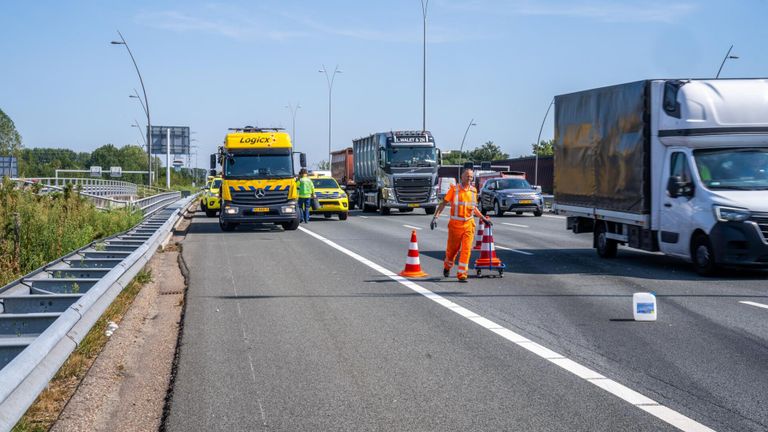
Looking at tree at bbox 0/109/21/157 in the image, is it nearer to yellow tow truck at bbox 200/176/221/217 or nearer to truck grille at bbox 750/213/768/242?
yellow tow truck at bbox 200/176/221/217

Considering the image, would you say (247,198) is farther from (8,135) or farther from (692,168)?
(8,135)

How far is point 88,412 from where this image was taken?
631cm

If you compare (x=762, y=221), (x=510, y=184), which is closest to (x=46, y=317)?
(x=762, y=221)

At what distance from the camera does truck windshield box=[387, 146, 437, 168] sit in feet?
131

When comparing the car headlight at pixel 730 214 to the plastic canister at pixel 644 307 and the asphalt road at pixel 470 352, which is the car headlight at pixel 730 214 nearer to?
the asphalt road at pixel 470 352

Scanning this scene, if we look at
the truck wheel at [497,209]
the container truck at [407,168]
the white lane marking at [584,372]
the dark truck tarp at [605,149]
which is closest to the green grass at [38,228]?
the white lane marking at [584,372]

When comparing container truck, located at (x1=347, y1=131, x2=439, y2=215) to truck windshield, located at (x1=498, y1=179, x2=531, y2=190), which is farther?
truck windshield, located at (x1=498, y1=179, x2=531, y2=190)

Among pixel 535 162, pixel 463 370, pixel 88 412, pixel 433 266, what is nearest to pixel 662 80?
pixel 433 266

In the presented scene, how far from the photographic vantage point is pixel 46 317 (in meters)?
6.62

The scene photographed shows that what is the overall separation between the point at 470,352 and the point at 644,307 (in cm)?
270

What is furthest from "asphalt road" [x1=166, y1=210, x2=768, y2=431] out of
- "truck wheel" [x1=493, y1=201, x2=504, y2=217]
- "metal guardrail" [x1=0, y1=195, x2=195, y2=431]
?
"truck wheel" [x1=493, y1=201, x2=504, y2=217]

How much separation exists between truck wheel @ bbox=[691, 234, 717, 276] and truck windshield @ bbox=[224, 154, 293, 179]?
15.3 meters

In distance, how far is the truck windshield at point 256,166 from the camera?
27859mm

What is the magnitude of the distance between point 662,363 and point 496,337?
174 cm
